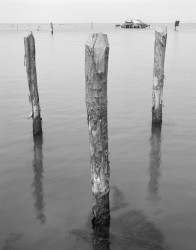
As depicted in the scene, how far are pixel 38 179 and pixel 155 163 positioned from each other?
329cm

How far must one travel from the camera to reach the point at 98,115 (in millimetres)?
5934

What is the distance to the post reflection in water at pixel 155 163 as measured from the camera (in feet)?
26.2

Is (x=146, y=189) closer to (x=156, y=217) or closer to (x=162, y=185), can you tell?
(x=162, y=185)

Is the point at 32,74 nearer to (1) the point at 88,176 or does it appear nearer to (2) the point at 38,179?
(2) the point at 38,179

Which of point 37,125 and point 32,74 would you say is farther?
point 37,125

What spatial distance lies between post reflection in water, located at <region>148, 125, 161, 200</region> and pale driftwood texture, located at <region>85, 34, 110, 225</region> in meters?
1.74

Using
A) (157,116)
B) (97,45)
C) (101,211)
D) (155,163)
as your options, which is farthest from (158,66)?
(101,211)

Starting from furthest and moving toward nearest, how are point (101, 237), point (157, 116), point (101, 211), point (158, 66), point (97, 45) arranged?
point (157, 116) → point (158, 66) → point (101, 211) → point (101, 237) → point (97, 45)

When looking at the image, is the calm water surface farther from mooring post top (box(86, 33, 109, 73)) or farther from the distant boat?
the distant boat

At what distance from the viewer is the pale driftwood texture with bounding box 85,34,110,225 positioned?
5.56 meters

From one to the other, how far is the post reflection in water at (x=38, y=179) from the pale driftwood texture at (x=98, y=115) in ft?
4.33

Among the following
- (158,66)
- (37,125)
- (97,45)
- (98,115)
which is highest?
(97,45)

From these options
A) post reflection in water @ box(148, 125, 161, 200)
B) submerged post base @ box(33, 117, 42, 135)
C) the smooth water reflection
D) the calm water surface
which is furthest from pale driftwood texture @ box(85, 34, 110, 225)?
submerged post base @ box(33, 117, 42, 135)

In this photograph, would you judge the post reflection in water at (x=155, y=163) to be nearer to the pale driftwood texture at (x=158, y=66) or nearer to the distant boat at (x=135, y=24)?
the pale driftwood texture at (x=158, y=66)
